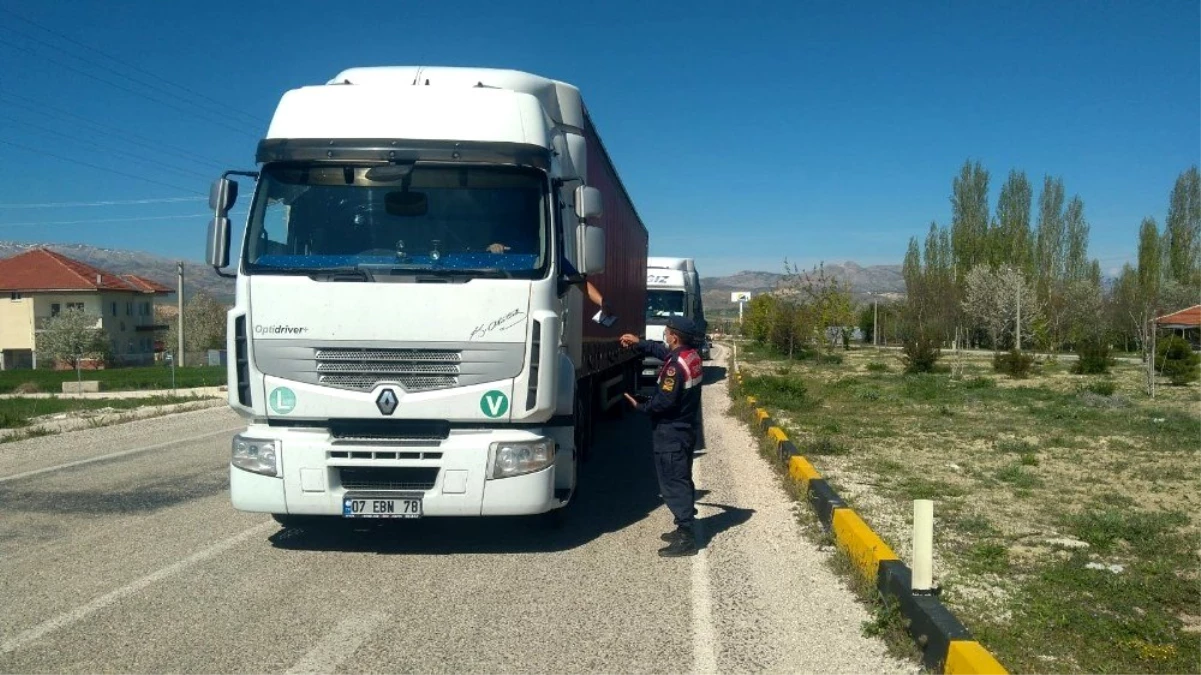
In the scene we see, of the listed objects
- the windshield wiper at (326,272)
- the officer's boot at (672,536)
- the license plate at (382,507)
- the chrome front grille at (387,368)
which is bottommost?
the officer's boot at (672,536)

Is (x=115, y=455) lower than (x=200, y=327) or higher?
higher

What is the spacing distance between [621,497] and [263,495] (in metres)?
4.02

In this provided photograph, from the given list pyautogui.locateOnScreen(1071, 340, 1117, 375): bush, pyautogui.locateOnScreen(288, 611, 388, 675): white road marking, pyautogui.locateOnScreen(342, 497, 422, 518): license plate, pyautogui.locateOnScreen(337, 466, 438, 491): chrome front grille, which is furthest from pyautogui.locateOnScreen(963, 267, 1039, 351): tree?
pyautogui.locateOnScreen(288, 611, 388, 675): white road marking

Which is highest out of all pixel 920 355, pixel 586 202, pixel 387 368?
pixel 586 202

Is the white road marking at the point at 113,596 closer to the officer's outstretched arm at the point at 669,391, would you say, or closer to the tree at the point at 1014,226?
the officer's outstretched arm at the point at 669,391

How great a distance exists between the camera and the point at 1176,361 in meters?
28.9

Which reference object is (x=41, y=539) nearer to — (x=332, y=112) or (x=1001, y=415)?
(x=332, y=112)

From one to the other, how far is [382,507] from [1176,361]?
28.5 meters

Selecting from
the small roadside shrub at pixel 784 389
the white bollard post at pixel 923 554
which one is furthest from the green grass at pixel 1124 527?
the small roadside shrub at pixel 784 389

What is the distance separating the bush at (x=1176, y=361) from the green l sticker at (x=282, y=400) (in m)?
28.3

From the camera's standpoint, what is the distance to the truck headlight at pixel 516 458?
23.5ft

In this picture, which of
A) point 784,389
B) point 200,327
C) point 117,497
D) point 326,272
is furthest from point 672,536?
point 200,327

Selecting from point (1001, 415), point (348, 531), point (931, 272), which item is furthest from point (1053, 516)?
point (931, 272)

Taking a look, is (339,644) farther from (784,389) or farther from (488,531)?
(784,389)
